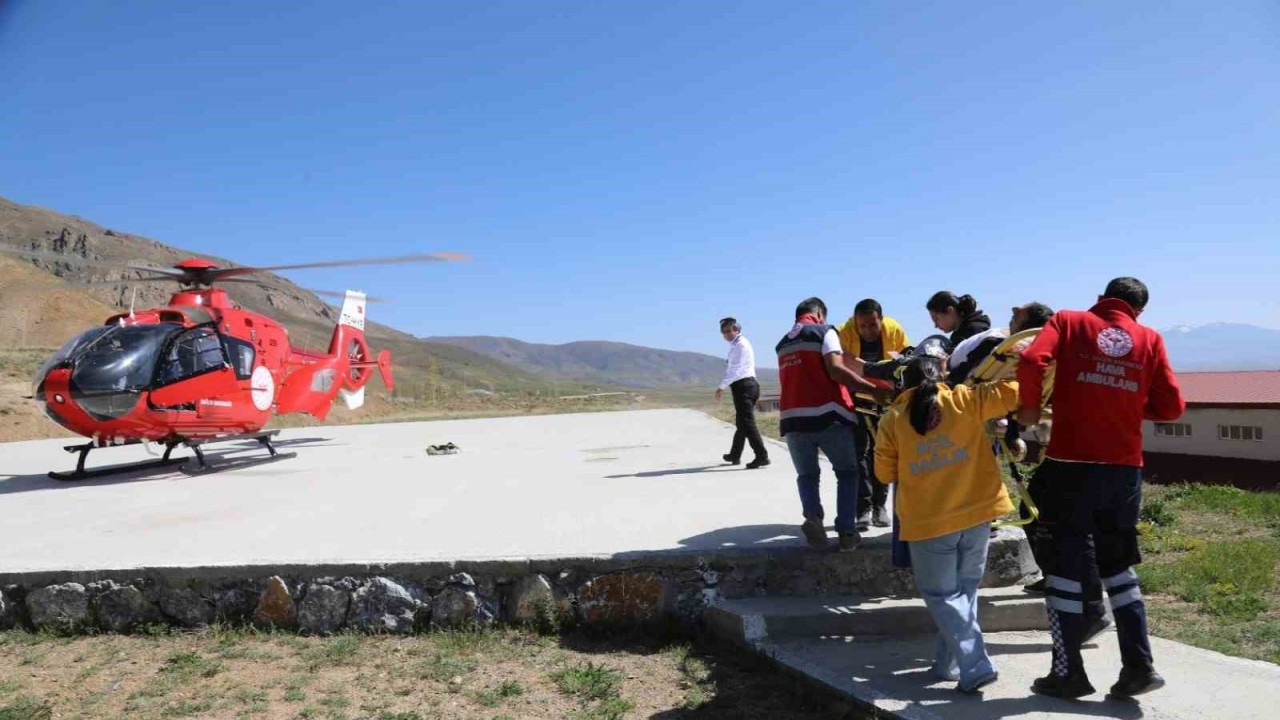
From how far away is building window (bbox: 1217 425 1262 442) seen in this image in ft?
45.7

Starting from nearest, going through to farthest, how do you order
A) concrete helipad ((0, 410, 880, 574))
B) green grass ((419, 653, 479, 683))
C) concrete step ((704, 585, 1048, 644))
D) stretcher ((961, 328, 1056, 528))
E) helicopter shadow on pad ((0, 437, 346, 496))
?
stretcher ((961, 328, 1056, 528))
green grass ((419, 653, 479, 683))
concrete step ((704, 585, 1048, 644))
concrete helipad ((0, 410, 880, 574))
helicopter shadow on pad ((0, 437, 346, 496))

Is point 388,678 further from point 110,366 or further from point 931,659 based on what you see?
point 110,366

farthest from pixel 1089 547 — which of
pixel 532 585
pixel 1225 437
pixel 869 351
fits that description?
pixel 1225 437

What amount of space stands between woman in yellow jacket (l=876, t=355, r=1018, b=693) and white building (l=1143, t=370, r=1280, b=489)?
39.4 feet

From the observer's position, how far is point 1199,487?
9.10 metres

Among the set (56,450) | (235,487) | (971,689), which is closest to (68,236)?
(56,450)

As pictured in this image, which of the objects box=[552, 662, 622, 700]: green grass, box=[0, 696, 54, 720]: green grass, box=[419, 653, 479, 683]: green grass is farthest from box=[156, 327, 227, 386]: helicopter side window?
box=[552, 662, 622, 700]: green grass

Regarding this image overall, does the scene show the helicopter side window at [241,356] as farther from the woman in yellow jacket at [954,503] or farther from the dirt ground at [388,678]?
the woman in yellow jacket at [954,503]

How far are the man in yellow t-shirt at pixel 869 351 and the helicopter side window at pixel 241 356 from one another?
8476 millimetres

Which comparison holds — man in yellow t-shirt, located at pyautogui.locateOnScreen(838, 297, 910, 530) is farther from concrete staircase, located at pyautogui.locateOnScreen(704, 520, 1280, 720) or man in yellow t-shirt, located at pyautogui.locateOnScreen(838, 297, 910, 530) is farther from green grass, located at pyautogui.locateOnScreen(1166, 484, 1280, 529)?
green grass, located at pyautogui.locateOnScreen(1166, 484, 1280, 529)

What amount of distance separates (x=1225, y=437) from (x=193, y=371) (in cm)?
1652

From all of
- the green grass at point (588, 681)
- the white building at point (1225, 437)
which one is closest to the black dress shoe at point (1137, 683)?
the green grass at point (588, 681)

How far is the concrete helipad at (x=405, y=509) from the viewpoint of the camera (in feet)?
17.2

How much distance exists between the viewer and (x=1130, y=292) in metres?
3.79
